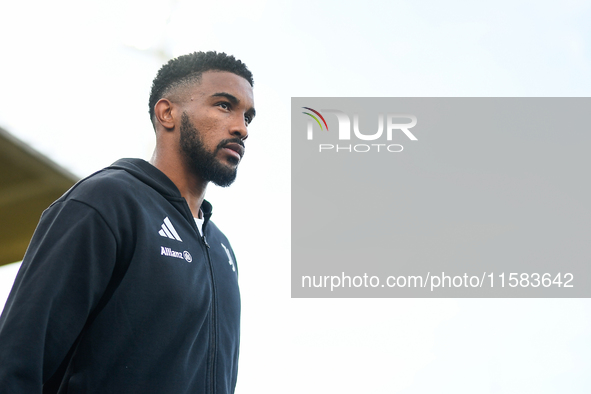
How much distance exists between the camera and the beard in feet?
4.10

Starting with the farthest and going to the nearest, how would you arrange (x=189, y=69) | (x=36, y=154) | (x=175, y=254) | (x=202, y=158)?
(x=36, y=154), (x=189, y=69), (x=202, y=158), (x=175, y=254)

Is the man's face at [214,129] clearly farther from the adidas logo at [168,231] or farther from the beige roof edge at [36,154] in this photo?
the beige roof edge at [36,154]

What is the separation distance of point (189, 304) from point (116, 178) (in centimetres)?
28

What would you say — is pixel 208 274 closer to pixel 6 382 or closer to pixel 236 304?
pixel 236 304

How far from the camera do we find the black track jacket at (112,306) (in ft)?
2.68

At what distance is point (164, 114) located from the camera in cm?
133

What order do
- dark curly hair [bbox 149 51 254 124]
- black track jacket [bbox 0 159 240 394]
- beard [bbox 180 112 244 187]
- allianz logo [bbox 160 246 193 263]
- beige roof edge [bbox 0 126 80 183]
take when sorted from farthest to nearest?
beige roof edge [bbox 0 126 80 183]
dark curly hair [bbox 149 51 254 124]
beard [bbox 180 112 244 187]
allianz logo [bbox 160 246 193 263]
black track jacket [bbox 0 159 240 394]

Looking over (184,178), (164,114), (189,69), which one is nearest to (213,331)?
(184,178)

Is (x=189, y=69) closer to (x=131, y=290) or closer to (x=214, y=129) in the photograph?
(x=214, y=129)

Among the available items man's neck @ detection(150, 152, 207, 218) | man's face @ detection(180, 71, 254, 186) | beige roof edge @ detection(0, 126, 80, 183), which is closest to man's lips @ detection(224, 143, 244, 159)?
man's face @ detection(180, 71, 254, 186)

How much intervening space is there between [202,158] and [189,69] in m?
0.28

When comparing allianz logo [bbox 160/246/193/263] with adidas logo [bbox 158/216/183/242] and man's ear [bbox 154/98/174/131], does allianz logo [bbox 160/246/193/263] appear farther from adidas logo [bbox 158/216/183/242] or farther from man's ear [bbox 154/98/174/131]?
man's ear [bbox 154/98/174/131]

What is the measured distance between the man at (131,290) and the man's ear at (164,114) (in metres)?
0.05

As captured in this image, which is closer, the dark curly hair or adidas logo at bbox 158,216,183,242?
adidas logo at bbox 158,216,183,242
